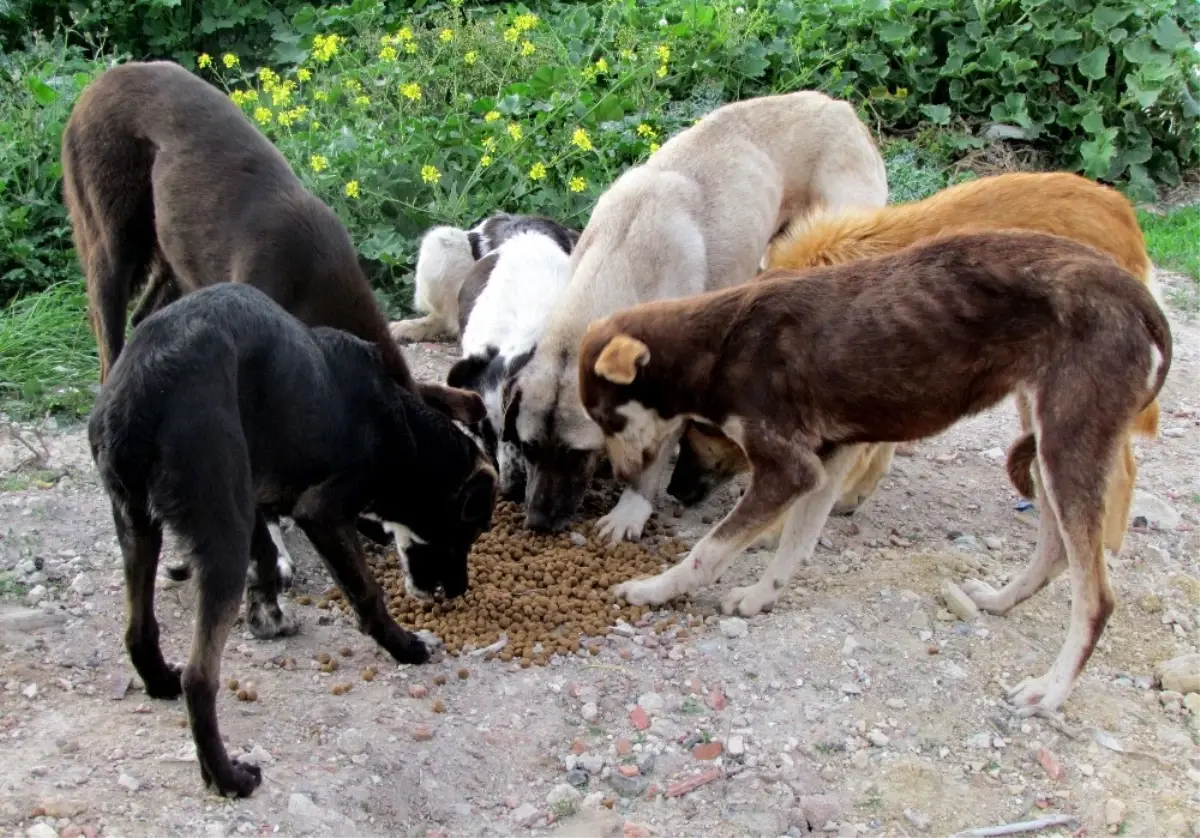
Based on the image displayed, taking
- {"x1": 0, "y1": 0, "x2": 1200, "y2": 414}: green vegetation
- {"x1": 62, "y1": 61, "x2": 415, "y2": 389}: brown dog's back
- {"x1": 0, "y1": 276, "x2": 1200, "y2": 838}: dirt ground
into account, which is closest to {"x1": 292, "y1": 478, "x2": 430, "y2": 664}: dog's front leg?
{"x1": 0, "y1": 276, "x2": 1200, "y2": 838}: dirt ground

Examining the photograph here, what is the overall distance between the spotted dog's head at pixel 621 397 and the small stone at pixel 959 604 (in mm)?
1390

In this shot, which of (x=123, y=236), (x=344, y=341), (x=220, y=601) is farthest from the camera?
(x=123, y=236)

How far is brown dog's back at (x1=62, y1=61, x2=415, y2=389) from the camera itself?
5.70 m

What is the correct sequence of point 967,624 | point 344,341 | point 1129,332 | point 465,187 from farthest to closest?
point 465,187, point 967,624, point 344,341, point 1129,332

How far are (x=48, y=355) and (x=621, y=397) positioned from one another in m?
3.63

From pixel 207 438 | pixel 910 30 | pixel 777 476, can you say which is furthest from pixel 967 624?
pixel 910 30

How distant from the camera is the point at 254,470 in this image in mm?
4438

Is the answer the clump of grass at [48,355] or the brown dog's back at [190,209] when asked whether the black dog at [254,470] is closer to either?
the brown dog's back at [190,209]

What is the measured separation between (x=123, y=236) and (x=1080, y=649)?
15.8 ft

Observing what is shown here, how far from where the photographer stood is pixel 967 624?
5.36m

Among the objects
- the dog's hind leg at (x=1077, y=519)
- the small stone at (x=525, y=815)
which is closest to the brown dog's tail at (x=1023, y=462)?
the dog's hind leg at (x=1077, y=519)

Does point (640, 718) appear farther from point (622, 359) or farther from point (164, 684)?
point (164, 684)

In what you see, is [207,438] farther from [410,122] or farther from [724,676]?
[410,122]

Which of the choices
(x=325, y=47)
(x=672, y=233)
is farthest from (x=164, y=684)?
(x=325, y=47)
